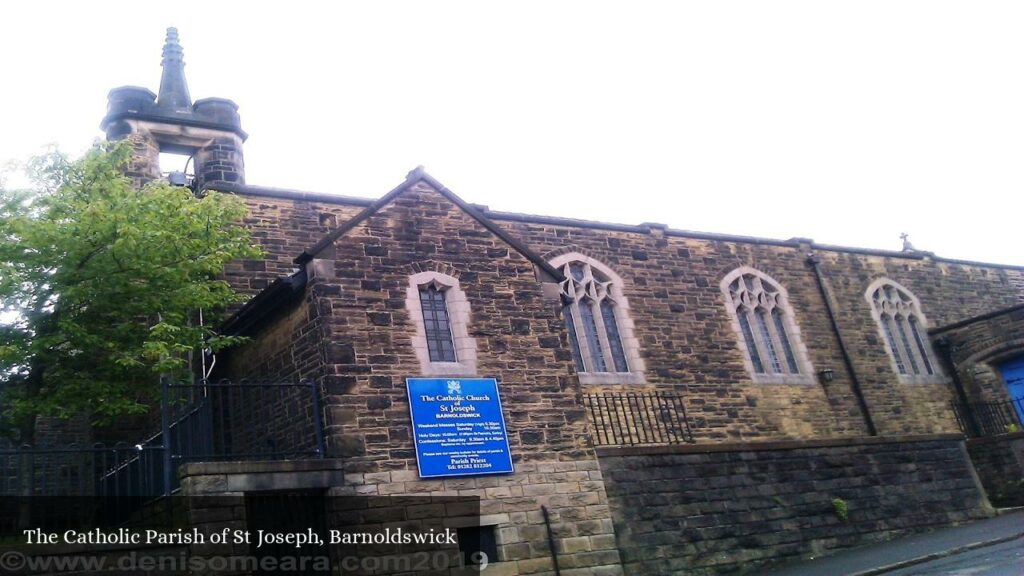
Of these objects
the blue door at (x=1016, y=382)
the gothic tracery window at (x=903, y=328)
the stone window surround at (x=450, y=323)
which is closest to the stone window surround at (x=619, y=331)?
the stone window surround at (x=450, y=323)

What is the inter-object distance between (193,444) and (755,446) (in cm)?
867

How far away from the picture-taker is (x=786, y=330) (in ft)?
68.0

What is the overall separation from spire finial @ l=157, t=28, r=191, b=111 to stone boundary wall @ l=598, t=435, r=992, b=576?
12037 mm

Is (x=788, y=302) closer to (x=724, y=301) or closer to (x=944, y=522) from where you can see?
(x=724, y=301)

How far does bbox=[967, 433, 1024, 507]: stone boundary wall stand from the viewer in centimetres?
1820

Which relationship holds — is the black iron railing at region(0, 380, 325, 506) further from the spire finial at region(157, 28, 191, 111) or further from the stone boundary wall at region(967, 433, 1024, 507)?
the stone boundary wall at region(967, 433, 1024, 507)

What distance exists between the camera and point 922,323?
2397cm

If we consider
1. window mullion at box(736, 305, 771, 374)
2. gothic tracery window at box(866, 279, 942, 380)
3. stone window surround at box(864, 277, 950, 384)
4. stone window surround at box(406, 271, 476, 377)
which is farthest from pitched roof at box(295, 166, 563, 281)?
gothic tracery window at box(866, 279, 942, 380)

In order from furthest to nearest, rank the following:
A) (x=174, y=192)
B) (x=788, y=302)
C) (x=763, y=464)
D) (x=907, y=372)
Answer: (x=907, y=372), (x=788, y=302), (x=763, y=464), (x=174, y=192)

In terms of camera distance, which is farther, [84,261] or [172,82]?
[172,82]

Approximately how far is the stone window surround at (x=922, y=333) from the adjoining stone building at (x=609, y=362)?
7 centimetres

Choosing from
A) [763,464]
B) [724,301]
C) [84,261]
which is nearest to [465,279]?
[84,261]

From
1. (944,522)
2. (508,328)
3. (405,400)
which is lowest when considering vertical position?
(944,522)

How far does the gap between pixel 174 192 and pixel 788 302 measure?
14779 millimetres
